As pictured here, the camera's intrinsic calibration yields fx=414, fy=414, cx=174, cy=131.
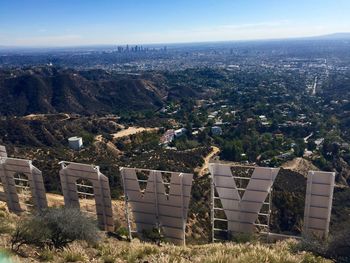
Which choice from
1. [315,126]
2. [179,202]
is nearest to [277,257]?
[179,202]

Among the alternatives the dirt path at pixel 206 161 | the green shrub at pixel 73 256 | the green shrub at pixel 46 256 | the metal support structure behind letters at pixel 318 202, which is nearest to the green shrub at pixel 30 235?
the green shrub at pixel 46 256

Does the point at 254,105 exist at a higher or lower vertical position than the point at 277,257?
lower

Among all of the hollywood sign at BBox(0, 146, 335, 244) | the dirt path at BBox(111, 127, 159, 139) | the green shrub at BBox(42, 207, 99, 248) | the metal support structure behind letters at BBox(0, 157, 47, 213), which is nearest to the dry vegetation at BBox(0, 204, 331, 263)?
the green shrub at BBox(42, 207, 99, 248)

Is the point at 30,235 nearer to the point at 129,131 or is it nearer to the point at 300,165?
the point at 300,165

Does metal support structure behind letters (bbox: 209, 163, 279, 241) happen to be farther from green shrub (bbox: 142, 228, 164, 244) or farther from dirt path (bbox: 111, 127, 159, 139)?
dirt path (bbox: 111, 127, 159, 139)

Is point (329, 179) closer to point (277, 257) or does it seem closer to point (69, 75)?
point (277, 257)

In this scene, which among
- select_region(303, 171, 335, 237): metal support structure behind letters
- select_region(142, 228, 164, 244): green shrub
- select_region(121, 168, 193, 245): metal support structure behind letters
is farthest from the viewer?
select_region(142, 228, 164, 244): green shrub
